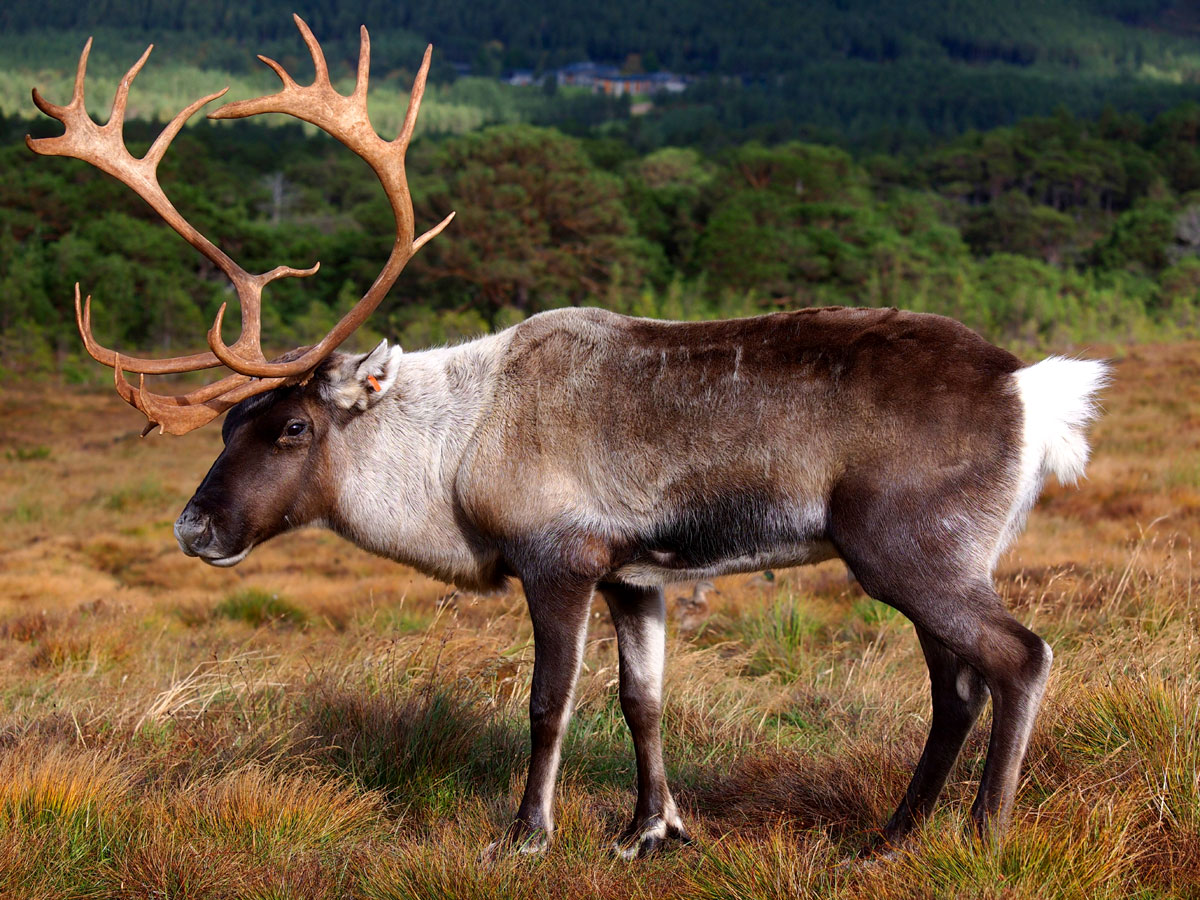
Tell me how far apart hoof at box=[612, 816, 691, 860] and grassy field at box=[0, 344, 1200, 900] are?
8cm

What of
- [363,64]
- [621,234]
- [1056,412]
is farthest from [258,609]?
[621,234]

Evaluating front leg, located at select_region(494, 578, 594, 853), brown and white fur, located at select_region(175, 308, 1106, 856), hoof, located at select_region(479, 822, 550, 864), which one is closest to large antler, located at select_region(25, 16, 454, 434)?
brown and white fur, located at select_region(175, 308, 1106, 856)

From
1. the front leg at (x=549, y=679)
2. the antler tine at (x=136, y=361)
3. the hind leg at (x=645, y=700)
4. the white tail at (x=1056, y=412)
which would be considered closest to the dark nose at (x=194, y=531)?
the antler tine at (x=136, y=361)

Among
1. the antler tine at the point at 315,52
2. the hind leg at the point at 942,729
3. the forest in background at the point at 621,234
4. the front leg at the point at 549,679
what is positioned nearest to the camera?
the hind leg at the point at 942,729

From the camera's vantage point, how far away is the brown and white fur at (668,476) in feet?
13.0

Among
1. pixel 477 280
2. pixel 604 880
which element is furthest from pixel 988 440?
pixel 477 280

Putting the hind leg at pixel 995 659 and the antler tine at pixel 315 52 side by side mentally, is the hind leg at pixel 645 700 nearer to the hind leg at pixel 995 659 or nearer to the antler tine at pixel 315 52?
the hind leg at pixel 995 659

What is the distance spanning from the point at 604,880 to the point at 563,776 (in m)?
1.24

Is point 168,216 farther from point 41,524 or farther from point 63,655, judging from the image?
point 41,524

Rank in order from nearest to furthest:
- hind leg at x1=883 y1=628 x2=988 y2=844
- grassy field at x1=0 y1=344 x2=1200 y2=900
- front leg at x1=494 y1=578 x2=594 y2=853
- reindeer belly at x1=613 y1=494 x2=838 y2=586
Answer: grassy field at x1=0 y1=344 x2=1200 y2=900 → reindeer belly at x1=613 y1=494 x2=838 y2=586 → hind leg at x1=883 y1=628 x2=988 y2=844 → front leg at x1=494 y1=578 x2=594 y2=853

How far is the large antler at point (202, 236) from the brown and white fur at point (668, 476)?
17 centimetres

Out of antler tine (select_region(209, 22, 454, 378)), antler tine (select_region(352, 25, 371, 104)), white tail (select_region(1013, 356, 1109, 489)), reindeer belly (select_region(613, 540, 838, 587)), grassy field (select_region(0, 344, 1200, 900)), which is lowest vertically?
grassy field (select_region(0, 344, 1200, 900))

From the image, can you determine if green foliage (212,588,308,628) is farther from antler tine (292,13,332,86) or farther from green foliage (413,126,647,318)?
green foliage (413,126,647,318)

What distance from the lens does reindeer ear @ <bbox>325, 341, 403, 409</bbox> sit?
16.6 ft
